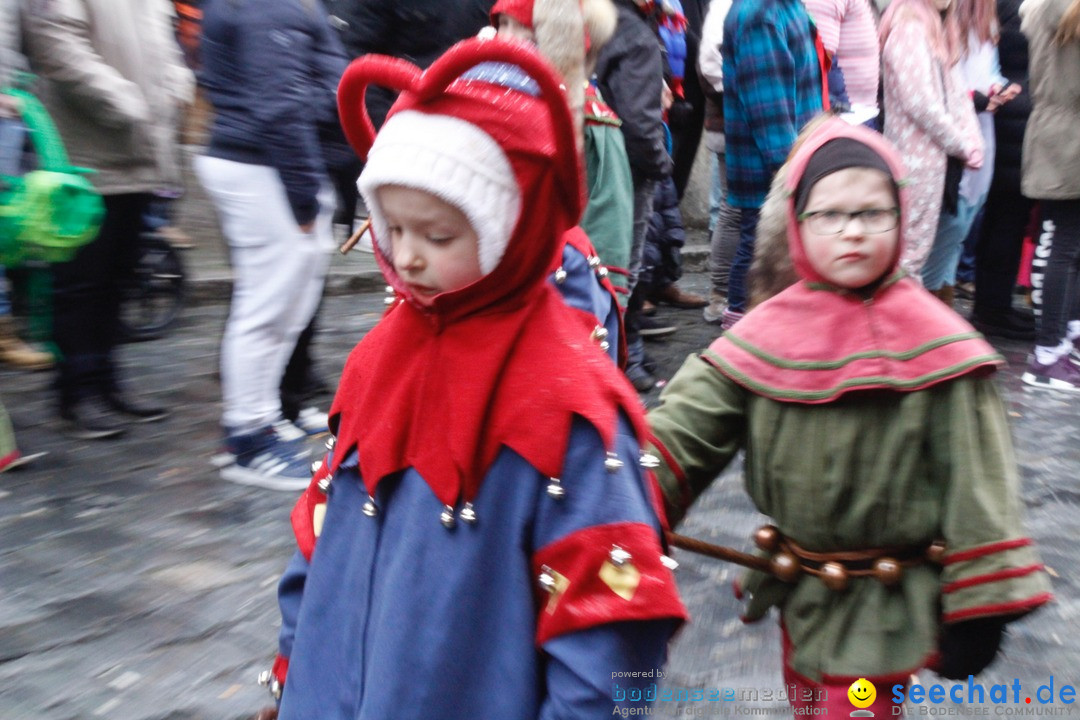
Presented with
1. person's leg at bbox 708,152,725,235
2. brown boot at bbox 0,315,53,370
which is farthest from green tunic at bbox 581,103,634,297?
brown boot at bbox 0,315,53,370

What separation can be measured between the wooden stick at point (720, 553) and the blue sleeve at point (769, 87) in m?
3.47

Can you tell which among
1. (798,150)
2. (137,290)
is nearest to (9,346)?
(137,290)

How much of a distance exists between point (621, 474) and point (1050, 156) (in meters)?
4.92

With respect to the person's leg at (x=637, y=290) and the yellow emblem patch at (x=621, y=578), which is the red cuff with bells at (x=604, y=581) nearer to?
the yellow emblem patch at (x=621, y=578)

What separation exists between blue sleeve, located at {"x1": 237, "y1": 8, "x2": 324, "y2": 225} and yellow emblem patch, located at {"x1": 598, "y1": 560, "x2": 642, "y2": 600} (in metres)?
2.62

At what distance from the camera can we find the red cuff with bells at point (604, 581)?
1.36 meters

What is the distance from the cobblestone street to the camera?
265 cm

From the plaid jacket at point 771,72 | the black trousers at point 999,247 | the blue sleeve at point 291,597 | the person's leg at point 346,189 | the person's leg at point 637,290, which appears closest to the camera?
the blue sleeve at point 291,597

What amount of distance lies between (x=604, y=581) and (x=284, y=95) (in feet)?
8.69

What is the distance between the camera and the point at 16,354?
5.21m

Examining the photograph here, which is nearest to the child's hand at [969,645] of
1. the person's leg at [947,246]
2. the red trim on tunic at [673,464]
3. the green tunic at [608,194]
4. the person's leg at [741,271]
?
the red trim on tunic at [673,464]

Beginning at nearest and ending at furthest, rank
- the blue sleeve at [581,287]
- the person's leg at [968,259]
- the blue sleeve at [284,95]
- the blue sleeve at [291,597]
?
the blue sleeve at [291,597]
the blue sleeve at [581,287]
the blue sleeve at [284,95]
the person's leg at [968,259]

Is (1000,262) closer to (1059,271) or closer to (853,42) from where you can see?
(1059,271)

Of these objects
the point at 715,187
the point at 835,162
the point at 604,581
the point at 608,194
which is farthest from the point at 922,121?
the point at 604,581
